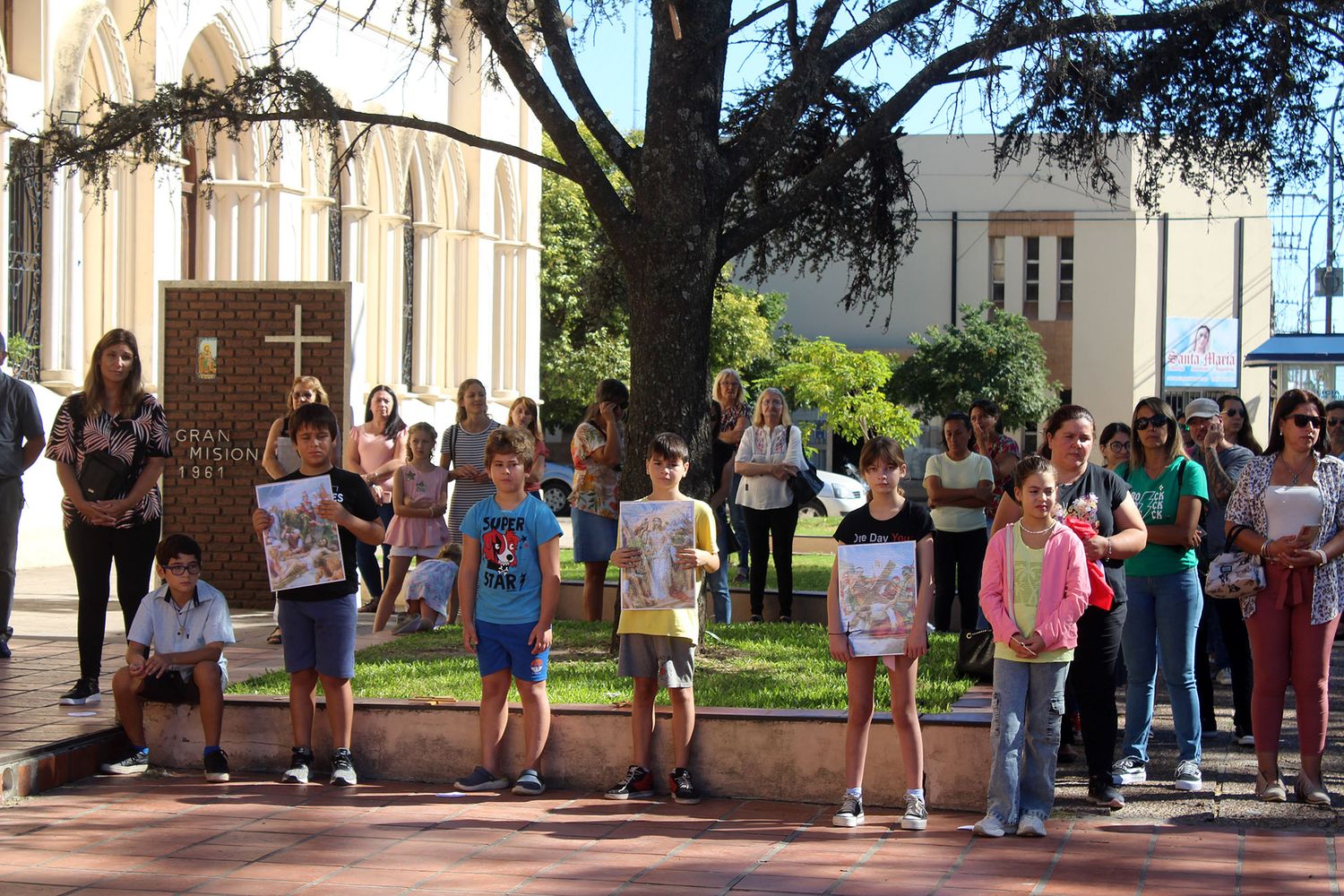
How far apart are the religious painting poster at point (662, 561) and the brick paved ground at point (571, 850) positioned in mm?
942

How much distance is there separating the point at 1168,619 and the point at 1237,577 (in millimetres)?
455

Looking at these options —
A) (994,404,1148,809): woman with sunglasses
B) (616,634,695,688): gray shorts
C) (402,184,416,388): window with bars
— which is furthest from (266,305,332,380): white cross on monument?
(402,184,416,388): window with bars

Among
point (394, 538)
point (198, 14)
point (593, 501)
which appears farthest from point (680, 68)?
point (198, 14)

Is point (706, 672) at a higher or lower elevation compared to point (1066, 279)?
lower

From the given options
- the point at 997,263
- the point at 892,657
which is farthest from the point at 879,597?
the point at 997,263

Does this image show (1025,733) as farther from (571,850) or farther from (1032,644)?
(571,850)

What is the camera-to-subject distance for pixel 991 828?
6.64 meters

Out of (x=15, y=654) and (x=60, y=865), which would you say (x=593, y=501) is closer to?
(x=15, y=654)

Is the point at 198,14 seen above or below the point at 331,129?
above

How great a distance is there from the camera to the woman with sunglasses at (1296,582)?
7.10 m

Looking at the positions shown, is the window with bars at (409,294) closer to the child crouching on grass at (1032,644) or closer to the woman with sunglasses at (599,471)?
the woman with sunglasses at (599,471)

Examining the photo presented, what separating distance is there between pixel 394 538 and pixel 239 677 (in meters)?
2.49

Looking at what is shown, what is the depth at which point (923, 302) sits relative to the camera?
56.9 m

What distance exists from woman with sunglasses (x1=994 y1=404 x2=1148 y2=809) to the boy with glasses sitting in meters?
3.81
